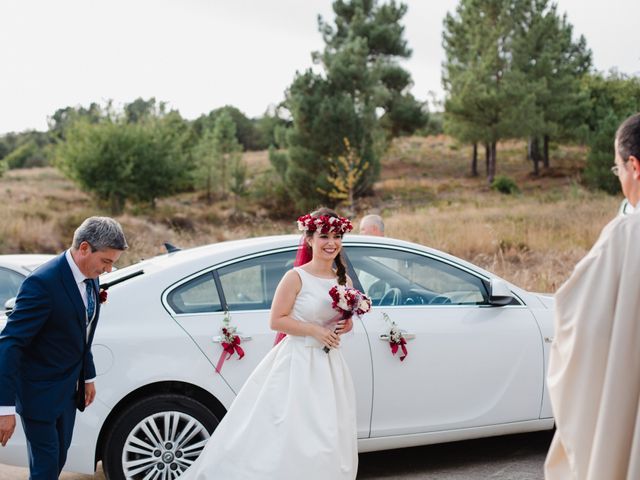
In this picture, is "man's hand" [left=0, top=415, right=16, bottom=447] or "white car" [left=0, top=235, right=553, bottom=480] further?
"white car" [left=0, top=235, right=553, bottom=480]

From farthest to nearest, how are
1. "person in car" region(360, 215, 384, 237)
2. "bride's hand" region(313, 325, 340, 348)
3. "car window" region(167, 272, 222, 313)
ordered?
"person in car" region(360, 215, 384, 237) → "car window" region(167, 272, 222, 313) → "bride's hand" region(313, 325, 340, 348)

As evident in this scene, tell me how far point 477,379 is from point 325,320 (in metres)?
1.38

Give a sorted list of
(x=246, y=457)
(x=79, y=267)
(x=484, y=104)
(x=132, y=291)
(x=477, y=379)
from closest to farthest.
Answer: (x=79, y=267) → (x=246, y=457) → (x=132, y=291) → (x=477, y=379) → (x=484, y=104)

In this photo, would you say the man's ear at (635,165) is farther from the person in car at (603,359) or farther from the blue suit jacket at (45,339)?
the blue suit jacket at (45,339)

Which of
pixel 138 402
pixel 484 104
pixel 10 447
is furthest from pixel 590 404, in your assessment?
pixel 484 104

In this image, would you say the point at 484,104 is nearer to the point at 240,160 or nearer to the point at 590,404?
the point at 240,160

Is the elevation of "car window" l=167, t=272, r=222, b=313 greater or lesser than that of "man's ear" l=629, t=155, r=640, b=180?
lesser

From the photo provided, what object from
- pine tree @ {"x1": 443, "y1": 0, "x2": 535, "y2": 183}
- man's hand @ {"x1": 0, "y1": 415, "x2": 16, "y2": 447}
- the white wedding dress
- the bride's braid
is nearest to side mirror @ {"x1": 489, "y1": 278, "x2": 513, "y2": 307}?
the bride's braid

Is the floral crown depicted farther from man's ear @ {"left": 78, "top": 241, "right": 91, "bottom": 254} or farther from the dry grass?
the dry grass

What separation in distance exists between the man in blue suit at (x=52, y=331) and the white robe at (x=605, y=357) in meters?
2.16

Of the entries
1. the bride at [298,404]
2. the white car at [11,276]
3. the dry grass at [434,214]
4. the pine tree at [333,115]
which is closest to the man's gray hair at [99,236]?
the bride at [298,404]

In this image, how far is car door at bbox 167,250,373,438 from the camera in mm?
4910

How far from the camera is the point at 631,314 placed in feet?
8.47

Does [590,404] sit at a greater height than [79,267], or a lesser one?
lesser
